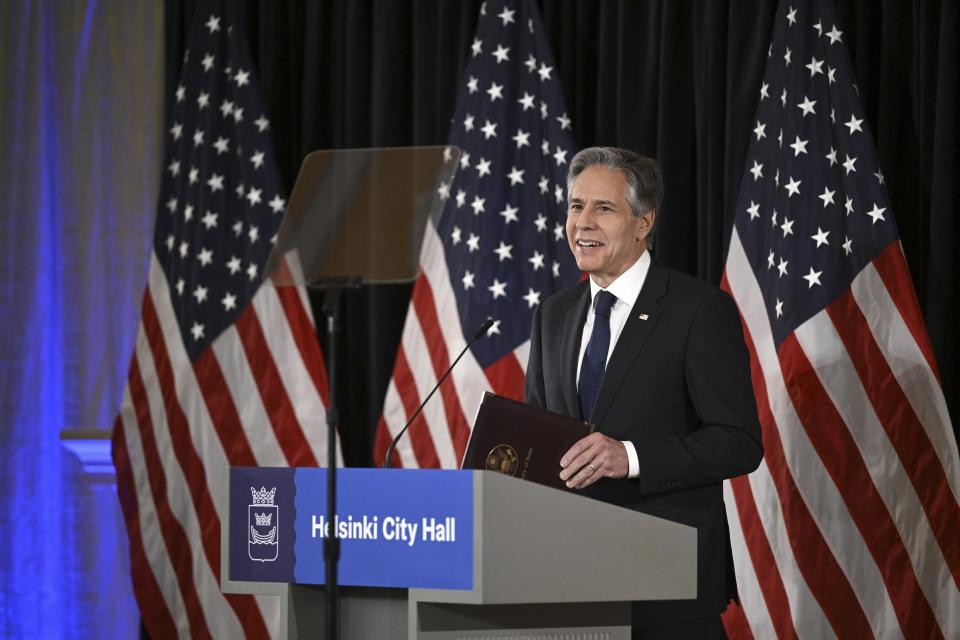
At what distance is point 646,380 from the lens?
266cm

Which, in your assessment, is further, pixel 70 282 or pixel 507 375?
pixel 70 282

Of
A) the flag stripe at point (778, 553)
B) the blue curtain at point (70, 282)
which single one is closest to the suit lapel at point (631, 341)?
the flag stripe at point (778, 553)

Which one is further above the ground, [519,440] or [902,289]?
[902,289]

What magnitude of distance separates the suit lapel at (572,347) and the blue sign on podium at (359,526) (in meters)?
0.78

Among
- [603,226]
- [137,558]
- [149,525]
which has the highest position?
[603,226]

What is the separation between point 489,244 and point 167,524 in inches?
70.7

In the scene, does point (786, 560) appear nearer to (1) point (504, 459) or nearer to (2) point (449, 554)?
(1) point (504, 459)

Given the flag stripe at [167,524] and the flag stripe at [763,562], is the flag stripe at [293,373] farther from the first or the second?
the flag stripe at [763,562]

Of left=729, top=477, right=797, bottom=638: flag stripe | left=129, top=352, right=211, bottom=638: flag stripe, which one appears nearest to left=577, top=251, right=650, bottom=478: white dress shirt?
left=729, top=477, right=797, bottom=638: flag stripe

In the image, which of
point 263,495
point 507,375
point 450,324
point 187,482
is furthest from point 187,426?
Result: point 263,495

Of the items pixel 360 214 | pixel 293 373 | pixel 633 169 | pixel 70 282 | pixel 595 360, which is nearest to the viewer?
Answer: pixel 595 360

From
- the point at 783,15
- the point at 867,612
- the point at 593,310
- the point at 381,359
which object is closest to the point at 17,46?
the point at 381,359

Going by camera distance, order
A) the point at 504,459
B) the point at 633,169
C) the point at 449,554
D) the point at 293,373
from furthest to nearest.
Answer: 1. the point at 293,373
2. the point at 633,169
3. the point at 504,459
4. the point at 449,554

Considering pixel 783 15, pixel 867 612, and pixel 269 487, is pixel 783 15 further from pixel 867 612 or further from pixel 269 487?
pixel 269 487
